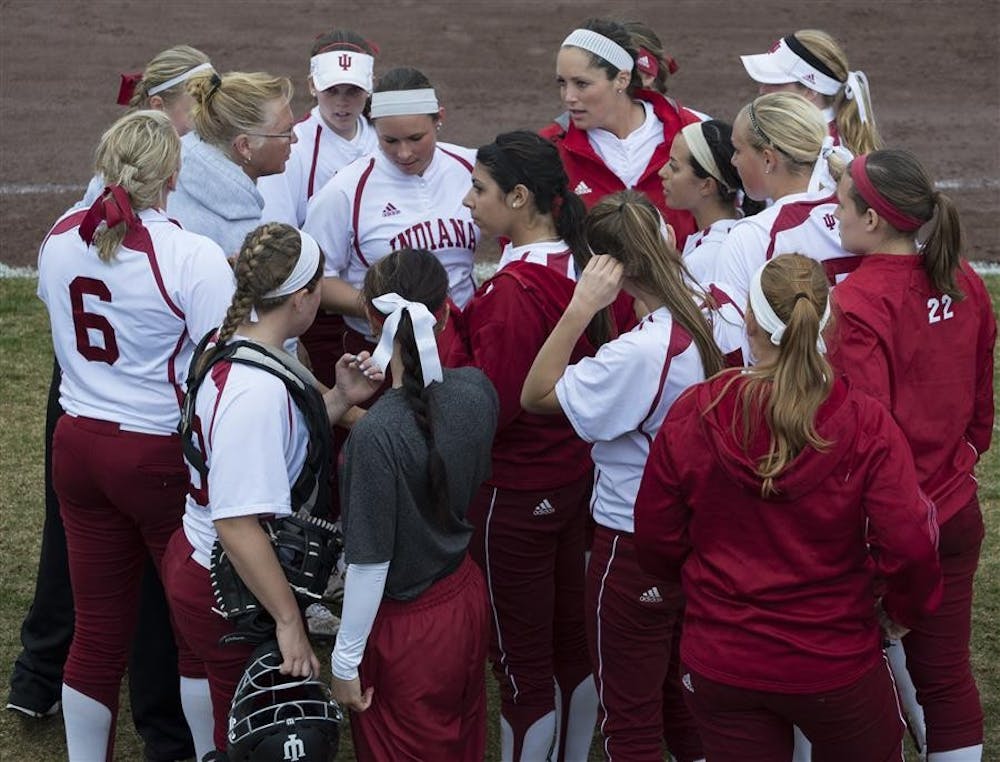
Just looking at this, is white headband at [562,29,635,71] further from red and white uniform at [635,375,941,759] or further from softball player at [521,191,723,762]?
red and white uniform at [635,375,941,759]

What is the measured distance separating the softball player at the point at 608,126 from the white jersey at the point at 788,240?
0.97 meters

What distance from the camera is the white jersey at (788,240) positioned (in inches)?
158

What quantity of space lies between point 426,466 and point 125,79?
7.80 ft

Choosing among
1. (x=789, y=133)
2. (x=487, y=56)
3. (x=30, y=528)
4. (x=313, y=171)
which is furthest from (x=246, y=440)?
(x=487, y=56)

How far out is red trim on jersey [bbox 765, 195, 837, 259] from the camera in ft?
13.3

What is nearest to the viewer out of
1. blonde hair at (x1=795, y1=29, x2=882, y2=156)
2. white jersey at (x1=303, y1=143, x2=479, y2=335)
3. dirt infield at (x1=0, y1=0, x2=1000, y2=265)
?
white jersey at (x1=303, y1=143, x2=479, y2=335)

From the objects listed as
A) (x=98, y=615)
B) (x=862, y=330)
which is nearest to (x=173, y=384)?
(x=98, y=615)

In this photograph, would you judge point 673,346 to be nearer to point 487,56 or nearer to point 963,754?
point 963,754

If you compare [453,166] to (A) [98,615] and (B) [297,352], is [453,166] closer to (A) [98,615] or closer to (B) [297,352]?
(B) [297,352]

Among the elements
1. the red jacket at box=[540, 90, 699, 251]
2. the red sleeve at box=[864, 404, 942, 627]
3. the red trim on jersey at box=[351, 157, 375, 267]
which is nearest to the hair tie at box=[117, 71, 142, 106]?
the red trim on jersey at box=[351, 157, 375, 267]

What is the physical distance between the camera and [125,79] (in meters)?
5.01

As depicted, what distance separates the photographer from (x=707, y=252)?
435 centimetres

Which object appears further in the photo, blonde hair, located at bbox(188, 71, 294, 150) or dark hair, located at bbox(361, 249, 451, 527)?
→ blonde hair, located at bbox(188, 71, 294, 150)

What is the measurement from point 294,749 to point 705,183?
2.07m
